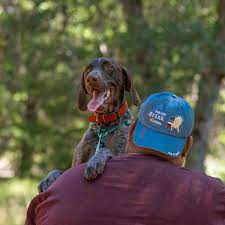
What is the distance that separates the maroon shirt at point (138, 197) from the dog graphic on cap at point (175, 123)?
15 centimetres

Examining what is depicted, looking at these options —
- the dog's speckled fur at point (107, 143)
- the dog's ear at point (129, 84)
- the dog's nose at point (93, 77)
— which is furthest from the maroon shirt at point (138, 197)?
the dog's ear at point (129, 84)

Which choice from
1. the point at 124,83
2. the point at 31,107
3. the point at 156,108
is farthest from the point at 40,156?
the point at 156,108

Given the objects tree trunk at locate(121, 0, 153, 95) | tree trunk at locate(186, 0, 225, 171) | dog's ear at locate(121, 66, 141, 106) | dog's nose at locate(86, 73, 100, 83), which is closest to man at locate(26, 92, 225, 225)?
dog's nose at locate(86, 73, 100, 83)

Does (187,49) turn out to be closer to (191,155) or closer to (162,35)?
(162,35)

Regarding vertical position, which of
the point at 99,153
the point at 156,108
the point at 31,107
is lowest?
the point at 31,107

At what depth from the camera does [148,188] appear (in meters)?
2.79

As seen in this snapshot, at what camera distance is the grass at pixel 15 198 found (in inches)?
467

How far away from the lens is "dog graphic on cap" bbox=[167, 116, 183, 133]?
2922 mm

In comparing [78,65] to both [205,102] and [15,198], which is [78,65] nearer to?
[205,102]

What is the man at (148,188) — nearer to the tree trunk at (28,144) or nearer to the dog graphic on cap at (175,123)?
the dog graphic on cap at (175,123)

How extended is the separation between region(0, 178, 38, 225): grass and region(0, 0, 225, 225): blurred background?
0.02 meters

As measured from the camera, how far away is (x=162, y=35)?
1205 centimetres

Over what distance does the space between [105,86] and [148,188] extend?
1692mm

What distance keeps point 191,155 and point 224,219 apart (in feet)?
34.0
